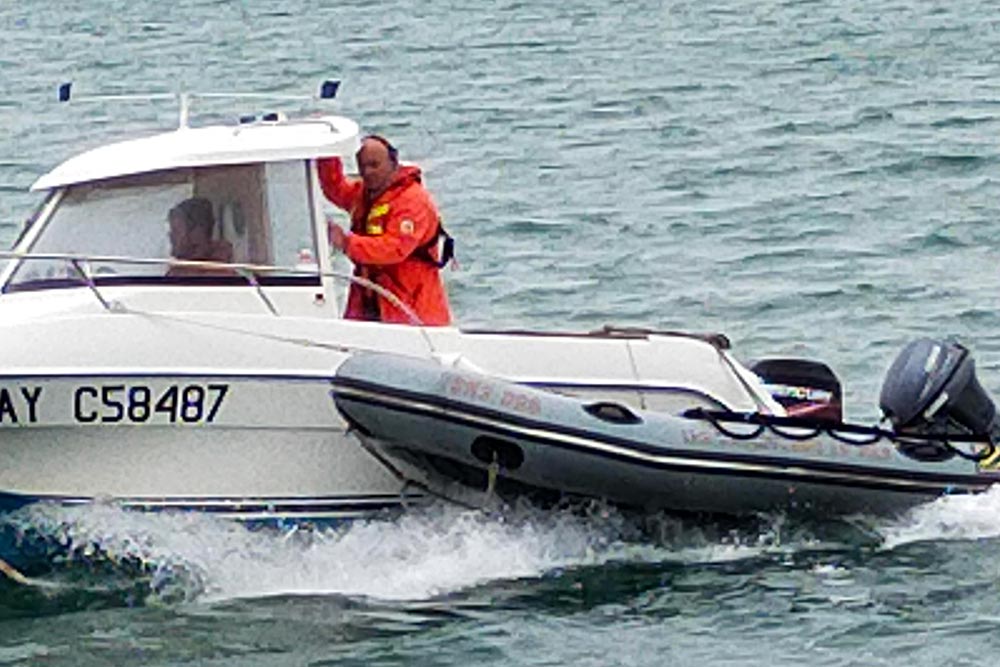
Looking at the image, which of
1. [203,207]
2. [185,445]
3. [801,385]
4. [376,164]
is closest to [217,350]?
[185,445]

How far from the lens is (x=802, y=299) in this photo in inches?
656

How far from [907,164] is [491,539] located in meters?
11.0

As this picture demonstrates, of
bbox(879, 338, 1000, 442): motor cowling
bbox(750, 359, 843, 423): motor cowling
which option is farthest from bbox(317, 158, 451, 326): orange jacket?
bbox(879, 338, 1000, 442): motor cowling

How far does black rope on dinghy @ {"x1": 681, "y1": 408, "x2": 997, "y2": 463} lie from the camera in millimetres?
11016

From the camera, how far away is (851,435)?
11203 millimetres

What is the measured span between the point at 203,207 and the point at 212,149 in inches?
9.5

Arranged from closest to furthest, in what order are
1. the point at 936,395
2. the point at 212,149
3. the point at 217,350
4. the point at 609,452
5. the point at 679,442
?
1. the point at 217,350
2. the point at 609,452
3. the point at 679,442
4. the point at 212,149
5. the point at 936,395

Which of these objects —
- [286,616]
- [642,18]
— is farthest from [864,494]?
[642,18]

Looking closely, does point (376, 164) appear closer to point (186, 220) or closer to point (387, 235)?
point (387, 235)

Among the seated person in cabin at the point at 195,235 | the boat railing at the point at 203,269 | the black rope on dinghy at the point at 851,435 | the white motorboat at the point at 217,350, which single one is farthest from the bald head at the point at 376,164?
the black rope on dinghy at the point at 851,435

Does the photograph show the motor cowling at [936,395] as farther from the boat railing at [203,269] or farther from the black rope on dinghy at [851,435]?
the boat railing at [203,269]

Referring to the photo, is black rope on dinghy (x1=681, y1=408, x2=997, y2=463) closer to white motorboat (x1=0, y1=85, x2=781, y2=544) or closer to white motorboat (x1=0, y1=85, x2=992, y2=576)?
white motorboat (x1=0, y1=85, x2=992, y2=576)

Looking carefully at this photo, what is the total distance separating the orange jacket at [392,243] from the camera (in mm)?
11102

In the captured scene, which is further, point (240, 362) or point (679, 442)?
point (679, 442)
